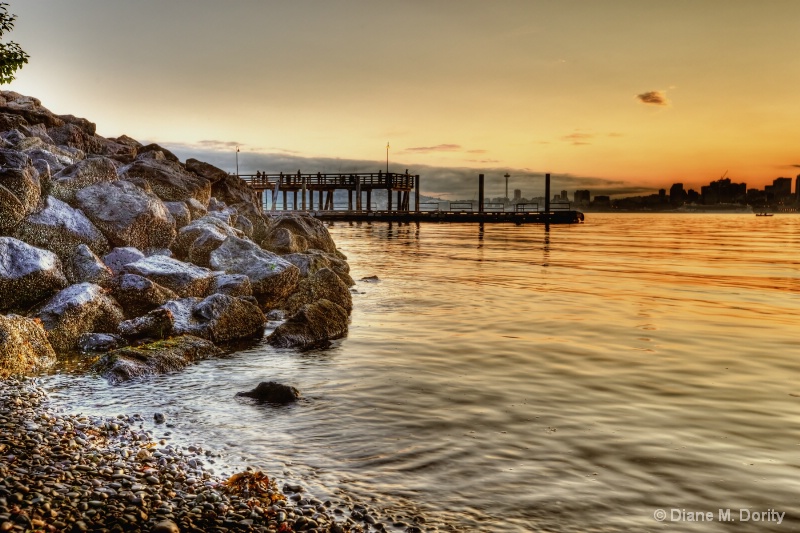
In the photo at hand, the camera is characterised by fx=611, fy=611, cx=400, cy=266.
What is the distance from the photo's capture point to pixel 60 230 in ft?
39.8

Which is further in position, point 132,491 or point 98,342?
point 98,342

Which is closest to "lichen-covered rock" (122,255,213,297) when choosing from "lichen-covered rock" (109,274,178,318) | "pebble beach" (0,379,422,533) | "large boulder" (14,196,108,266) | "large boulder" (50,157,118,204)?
"lichen-covered rock" (109,274,178,318)

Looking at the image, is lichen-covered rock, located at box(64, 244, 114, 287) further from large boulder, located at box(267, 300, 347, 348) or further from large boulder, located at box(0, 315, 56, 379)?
large boulder, located at box(267, 300, 347, 348)

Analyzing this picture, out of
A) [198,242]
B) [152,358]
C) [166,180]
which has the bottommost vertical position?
[152,358]

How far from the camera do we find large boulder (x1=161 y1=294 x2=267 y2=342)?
10867 millimetres

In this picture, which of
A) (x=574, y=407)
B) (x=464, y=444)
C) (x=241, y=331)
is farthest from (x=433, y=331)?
(x=464, y=444)

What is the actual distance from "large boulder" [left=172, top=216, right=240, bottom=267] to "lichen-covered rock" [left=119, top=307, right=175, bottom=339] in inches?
157

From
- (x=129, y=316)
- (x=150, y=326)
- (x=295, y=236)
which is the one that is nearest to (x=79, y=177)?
(x=129, y=316)

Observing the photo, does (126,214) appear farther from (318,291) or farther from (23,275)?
(318,291)

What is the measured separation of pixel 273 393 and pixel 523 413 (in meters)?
3.25

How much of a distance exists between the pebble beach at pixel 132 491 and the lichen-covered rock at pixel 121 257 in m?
6.64

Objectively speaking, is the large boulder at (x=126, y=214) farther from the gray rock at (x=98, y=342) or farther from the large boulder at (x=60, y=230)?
the gray rock at (x=98, y=342)

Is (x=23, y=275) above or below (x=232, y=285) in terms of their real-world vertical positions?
above

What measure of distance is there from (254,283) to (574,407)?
7943 mm
